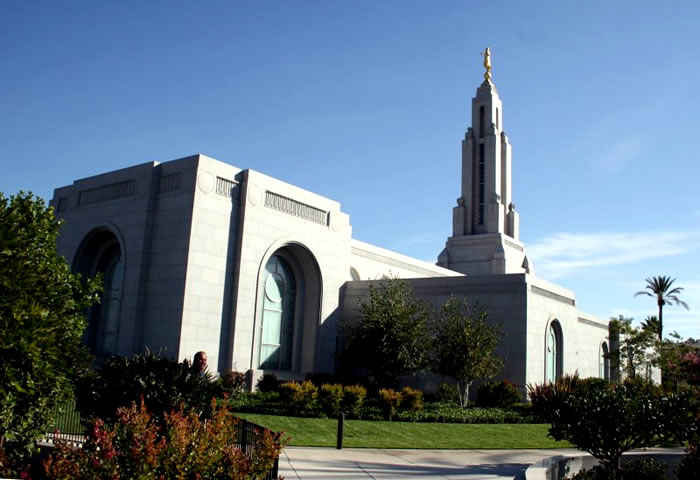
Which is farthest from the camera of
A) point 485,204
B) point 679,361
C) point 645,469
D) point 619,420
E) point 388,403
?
point 485,204

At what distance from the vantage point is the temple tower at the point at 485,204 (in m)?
50.3

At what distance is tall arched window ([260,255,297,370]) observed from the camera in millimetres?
24547

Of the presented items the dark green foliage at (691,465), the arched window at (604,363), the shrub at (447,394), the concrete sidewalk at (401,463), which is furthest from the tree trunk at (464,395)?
the arched window at (604,363)

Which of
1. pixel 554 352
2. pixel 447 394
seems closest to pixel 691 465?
pixel 447 394

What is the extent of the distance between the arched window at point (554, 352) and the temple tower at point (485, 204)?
1937 centimetres

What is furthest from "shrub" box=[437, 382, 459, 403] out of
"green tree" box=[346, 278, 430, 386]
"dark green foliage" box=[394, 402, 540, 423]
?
"dark green foliage" box=[394, 402, 540, 423]

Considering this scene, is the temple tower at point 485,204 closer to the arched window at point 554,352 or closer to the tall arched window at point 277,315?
the arched window at point 554,352

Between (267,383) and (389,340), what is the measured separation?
15.3ft

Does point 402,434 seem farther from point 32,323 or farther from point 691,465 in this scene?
point 32,323

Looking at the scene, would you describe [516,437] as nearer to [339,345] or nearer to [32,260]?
[339,345]

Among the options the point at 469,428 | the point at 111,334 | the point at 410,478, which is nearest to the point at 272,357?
the point at 111,334

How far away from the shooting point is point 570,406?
1038cm

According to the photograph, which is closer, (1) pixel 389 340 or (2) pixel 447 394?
(1) pixel 389 340

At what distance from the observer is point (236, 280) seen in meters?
22.5
